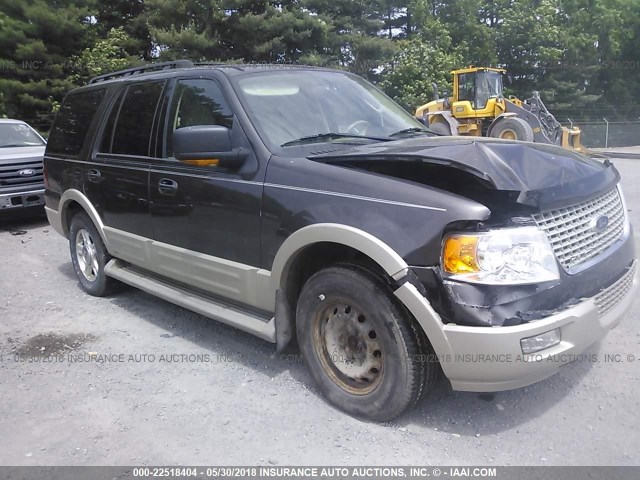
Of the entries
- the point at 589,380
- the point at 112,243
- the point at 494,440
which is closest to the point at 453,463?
the point at 494,440

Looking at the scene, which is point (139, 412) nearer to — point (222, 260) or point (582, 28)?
point (222, 260)

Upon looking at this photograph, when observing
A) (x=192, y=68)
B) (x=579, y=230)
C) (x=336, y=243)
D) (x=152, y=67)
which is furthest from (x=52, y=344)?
(x=579, y=230)

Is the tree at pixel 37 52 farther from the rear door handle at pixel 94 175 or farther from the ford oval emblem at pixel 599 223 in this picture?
the ford oval emblem at pixel 599 223

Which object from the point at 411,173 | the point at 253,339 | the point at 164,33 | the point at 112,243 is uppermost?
the point at 164,33

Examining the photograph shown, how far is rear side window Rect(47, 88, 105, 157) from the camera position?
18.4 feet

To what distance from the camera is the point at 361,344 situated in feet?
11.0

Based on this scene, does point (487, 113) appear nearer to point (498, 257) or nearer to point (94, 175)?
point (94, 175)

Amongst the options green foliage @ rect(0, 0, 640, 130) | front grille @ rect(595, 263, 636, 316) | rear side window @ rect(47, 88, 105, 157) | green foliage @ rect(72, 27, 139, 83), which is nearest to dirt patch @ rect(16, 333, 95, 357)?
rear side window @ rect(47, 88, 105, 157)

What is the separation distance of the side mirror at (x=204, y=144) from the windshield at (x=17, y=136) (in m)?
8.23

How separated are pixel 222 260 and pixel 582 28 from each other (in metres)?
35.9

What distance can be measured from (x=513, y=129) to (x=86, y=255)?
45.0 feet

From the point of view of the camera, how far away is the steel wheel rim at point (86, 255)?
575 centimetres

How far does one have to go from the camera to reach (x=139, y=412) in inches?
141

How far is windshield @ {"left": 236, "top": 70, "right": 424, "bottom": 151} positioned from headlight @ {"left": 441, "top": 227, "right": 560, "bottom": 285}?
142cm
